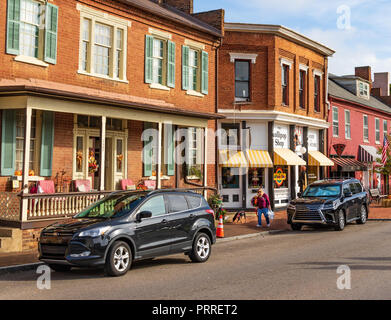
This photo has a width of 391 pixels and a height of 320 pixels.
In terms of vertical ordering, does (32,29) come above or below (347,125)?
above

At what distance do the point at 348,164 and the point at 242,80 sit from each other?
11.4 m

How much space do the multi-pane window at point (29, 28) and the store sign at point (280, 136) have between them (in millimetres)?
13906

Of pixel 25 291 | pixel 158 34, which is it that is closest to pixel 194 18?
pixel 158 34

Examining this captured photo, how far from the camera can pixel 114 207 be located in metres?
10.0

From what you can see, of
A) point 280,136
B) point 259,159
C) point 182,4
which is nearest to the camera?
point 259,159

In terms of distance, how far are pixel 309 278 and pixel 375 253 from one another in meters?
3.90

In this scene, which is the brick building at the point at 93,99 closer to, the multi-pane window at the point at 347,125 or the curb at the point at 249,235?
the curb at the point at 249,235

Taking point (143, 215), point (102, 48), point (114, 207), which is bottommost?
point (143, 215)

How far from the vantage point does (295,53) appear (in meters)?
26.8

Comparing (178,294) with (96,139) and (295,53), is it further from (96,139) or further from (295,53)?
(295,53)

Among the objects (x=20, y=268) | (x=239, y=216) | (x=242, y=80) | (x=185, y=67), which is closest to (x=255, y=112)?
(x=242, y=80)

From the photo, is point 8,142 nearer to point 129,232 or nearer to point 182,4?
point 129,232

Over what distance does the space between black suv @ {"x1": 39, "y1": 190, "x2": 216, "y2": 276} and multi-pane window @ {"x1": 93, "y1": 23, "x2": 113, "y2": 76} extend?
7.50 m

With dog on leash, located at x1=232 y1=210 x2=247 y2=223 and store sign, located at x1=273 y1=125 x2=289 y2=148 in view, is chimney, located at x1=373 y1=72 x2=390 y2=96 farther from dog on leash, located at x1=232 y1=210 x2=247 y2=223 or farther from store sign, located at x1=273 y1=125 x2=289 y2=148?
dog on leash, located at x1=232 y1=210 x2=247 y2=223
